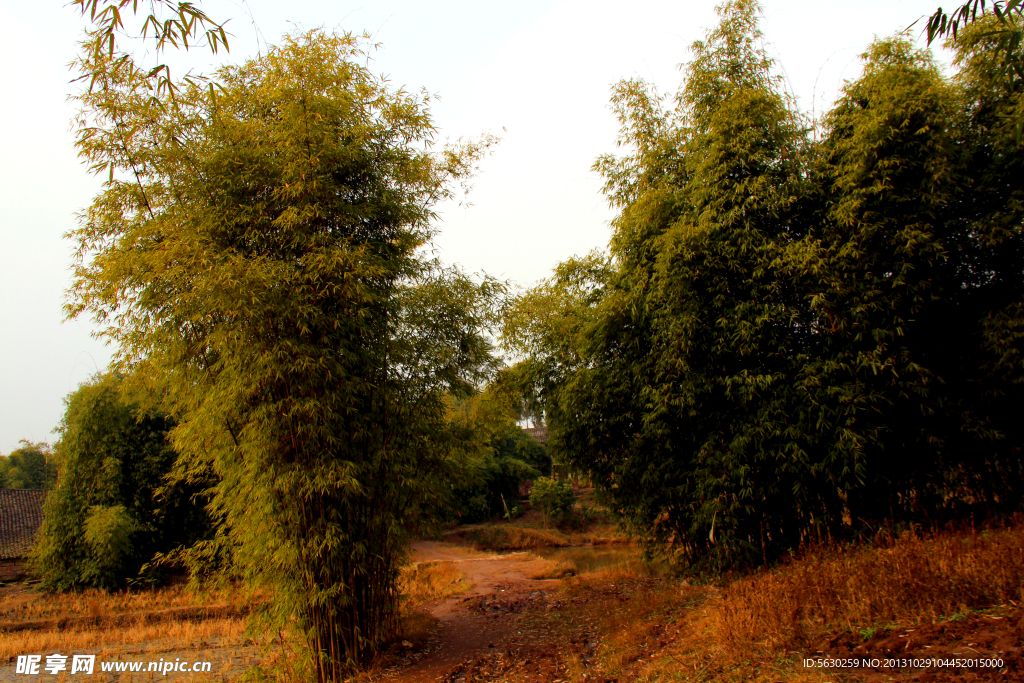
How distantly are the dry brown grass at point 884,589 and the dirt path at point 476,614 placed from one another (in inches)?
108

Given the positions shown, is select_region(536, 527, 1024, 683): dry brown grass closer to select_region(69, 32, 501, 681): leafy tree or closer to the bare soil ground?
the bare soil ground

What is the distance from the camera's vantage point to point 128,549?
45.8 ft

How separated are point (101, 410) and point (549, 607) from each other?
12.6 meters

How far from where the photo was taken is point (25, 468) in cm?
3180

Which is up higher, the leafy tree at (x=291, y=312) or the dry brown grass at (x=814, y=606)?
the leafy tree at (x=291, y=312)

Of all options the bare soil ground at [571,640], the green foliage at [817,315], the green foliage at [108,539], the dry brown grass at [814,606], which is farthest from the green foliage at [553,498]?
the dry brown grass at [814,606]

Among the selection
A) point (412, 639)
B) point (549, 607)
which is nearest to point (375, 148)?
point (412, 639)

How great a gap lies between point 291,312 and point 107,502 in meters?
13.1

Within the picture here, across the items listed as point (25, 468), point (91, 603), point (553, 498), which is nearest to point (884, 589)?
point (91, 603)

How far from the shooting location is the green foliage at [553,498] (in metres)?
22.2

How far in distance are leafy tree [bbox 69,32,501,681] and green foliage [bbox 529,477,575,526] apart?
16.6 meters

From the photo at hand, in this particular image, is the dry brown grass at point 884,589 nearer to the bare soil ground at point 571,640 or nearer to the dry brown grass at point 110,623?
the bare soil ground at point 571,640

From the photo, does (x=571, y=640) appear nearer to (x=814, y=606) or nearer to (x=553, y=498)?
(x=814, y=606)

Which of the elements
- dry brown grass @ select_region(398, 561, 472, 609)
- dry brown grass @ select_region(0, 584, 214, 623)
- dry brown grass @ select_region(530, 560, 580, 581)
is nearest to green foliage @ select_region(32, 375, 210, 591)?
dry brown grass @ select_region(0, 584, 214, 623)
